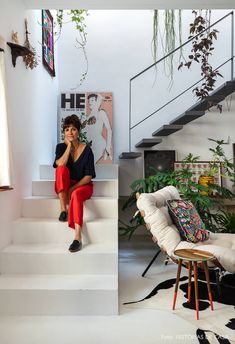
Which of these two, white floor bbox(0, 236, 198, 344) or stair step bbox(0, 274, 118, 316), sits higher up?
stair step bbox(0, 274, 118, 316)

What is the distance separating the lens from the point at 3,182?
7.84 ft

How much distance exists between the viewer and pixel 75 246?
262cm

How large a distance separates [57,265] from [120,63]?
3524mm

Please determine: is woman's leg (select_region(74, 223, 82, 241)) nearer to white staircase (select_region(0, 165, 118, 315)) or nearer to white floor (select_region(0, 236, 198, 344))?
white staircase (select_region(0, 165, 118, 315))

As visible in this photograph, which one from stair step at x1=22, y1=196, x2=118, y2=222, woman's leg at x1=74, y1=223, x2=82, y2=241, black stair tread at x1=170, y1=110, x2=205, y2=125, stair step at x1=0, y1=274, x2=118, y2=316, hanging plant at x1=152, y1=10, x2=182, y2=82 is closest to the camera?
stair step at x1=0, y1=274, x2=118, y2=316

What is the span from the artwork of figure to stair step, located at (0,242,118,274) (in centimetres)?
241

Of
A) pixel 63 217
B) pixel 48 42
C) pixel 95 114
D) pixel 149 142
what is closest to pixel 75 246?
pixel 63 217

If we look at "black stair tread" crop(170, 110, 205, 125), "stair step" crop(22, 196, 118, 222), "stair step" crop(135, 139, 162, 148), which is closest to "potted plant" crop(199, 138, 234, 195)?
"black stair tread" crop(170, 110, 205, 125)

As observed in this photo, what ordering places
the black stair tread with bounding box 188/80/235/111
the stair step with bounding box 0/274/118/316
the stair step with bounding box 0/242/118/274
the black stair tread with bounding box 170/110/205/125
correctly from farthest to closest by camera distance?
the black stair tread with bounding box 170/110/205/125, the black stair tread with bounding box 188/80/235/111, the stair step with bounding box 0/242/118/274, the stair step with bounding box 0/274/118/316

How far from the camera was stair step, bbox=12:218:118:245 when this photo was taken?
287 cm

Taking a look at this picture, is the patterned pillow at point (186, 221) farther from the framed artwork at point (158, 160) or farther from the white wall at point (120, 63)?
the white wall at point (120, 63)

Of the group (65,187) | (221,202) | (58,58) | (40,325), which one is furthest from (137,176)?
(40,325)

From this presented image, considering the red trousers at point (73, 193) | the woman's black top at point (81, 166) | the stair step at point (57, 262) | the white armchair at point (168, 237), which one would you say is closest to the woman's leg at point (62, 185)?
the red trousers at point (73, 193)

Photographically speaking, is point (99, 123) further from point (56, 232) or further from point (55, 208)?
point (56, 232)
